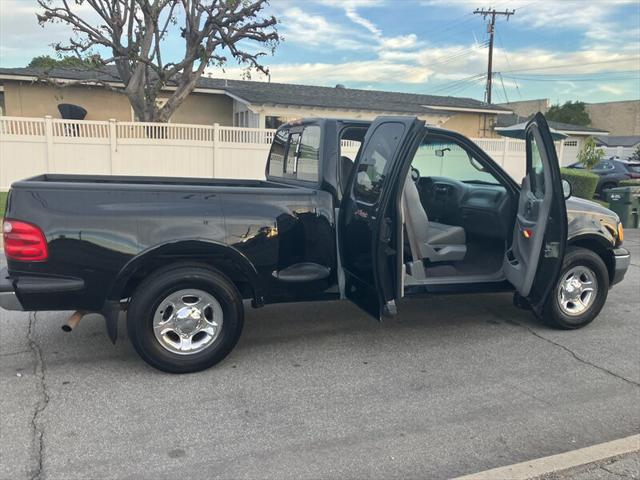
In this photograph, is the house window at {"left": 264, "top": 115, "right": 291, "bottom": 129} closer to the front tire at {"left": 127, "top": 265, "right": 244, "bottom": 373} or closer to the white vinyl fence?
the white vinyl fence

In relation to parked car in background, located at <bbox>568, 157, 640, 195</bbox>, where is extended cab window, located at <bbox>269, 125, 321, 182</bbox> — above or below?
above

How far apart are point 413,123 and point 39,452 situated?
10.5 ft

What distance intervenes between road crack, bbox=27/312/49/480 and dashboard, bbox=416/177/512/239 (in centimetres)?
388

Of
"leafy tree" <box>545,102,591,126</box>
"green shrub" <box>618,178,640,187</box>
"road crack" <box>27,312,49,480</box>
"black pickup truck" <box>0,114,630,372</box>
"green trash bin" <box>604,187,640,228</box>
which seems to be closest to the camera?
"road crack" <box>27,312,49,480</box>

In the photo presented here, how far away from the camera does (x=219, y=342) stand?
414 centimetres

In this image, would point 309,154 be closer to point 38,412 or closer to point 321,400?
point 321,400

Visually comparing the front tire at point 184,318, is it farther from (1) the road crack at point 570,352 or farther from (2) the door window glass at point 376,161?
(1) the road crack at point 570,352

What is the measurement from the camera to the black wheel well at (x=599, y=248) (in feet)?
17.3

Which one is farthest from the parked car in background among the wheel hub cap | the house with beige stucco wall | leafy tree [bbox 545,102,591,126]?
leafy tree [bbox 545,102,591,126]

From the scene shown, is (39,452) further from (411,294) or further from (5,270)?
(411,294)

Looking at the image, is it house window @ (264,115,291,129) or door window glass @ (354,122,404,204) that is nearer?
door window glass @ (354,122,404,204)

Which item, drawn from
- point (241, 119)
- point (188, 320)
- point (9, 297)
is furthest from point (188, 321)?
point (241, 119)

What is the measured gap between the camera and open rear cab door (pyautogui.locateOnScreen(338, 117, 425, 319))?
4.11 meters

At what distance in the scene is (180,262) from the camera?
13.3 ft
